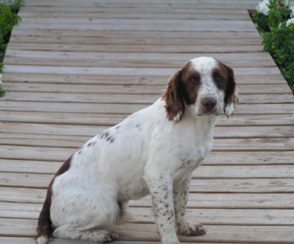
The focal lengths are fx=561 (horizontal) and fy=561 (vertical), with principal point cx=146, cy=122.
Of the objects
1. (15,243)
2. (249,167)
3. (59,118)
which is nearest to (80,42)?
(59,118)

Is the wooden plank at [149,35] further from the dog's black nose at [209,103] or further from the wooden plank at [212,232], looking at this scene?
the dog's black nose at [209,103]

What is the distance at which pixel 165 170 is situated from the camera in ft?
10.5

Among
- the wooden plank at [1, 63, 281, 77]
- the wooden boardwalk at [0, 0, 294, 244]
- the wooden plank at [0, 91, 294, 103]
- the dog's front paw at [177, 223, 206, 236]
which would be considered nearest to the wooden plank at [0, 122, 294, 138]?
the wooden boardwalk at [0, 0, 294, 244]

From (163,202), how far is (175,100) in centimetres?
59

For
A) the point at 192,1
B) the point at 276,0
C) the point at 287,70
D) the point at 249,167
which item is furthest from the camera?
the point at 192,1

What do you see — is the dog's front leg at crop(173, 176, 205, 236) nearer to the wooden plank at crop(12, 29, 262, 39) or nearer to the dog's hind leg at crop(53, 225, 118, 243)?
the dog's hind leg at crop(53, 225, 118, 243)

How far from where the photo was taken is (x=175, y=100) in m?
3.15

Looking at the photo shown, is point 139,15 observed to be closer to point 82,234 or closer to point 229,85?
point 229,85

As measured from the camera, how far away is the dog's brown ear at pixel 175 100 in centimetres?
314

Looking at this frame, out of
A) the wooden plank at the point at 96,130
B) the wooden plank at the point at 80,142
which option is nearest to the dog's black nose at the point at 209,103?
the wooden plank at the point at 80,142

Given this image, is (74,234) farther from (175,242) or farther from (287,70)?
(287,70)

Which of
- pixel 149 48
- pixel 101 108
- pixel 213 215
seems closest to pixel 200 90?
pixel 213 215

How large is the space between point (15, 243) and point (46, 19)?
4.49 m

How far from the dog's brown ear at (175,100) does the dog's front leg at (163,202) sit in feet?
1.15
